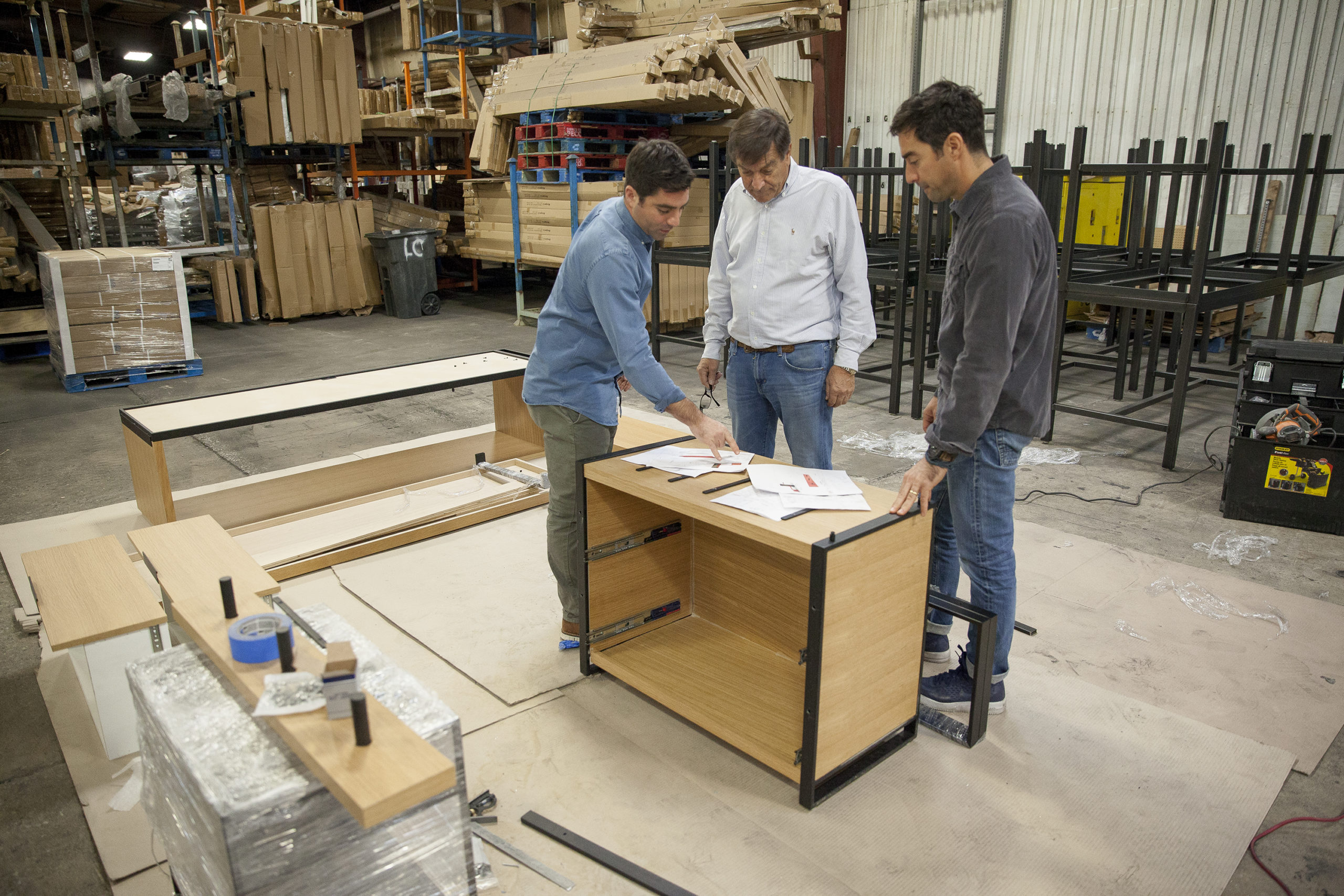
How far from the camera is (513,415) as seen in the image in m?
5.64

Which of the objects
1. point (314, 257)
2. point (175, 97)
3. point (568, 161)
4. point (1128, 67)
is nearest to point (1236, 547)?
point (568, 161)

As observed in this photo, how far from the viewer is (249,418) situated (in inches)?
172

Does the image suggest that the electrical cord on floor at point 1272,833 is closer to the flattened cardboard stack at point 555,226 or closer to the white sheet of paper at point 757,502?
the white sheet of paper at point 757,502

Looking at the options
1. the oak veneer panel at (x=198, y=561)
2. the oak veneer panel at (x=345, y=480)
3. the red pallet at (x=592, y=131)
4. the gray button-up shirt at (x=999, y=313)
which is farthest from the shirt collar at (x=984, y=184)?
the red pallet at (x=592, y=131)

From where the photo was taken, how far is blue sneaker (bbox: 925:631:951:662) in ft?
10.8

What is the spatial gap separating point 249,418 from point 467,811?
121 inches

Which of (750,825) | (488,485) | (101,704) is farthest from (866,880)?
(488,485)

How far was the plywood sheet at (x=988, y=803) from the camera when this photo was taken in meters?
2.32

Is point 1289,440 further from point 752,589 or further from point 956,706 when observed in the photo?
point 752,589

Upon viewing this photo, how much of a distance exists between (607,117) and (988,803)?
816 cm

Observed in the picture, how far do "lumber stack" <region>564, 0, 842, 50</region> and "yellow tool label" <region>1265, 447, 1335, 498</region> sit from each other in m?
5.63

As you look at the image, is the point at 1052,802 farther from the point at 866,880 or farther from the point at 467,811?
the point at 467,811

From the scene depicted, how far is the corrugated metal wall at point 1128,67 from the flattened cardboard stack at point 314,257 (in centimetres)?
718

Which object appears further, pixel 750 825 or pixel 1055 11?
pixel 1055 11
